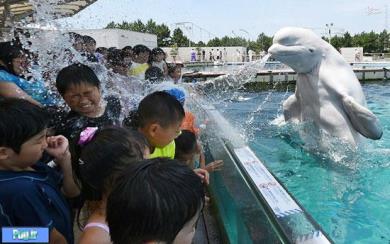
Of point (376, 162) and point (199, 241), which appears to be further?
point (376, 162)

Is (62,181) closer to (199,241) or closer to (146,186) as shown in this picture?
(146,186)

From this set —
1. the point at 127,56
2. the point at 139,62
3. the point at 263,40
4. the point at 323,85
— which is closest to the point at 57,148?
the point at 323,85

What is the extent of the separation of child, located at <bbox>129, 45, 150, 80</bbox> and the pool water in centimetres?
215

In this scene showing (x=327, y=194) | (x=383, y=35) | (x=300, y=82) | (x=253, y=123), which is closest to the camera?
(x=327, y=194)

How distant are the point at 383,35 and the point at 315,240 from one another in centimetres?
6596

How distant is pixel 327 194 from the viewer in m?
4.93

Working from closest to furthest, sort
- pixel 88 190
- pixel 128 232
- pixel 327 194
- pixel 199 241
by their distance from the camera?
pixel 128 232 < pixel 88 190 < pixel 199 241 < pixel 327 194

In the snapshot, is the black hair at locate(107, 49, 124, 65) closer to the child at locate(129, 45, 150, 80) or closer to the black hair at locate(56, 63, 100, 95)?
the child at locate(129, 45, 150, 80)

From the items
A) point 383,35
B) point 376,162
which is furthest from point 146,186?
point 383,35

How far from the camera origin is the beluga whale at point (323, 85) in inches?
237

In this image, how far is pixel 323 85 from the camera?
6184 millimetres

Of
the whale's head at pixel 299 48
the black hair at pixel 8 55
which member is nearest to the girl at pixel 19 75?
the black hair at pixel 8 55

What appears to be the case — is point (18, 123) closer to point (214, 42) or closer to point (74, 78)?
point (74, 78)

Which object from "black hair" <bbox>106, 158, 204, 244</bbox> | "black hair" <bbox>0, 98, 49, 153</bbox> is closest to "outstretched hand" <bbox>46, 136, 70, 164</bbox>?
"black hair" <bbox>0, 98, 49, 153</bbox>
